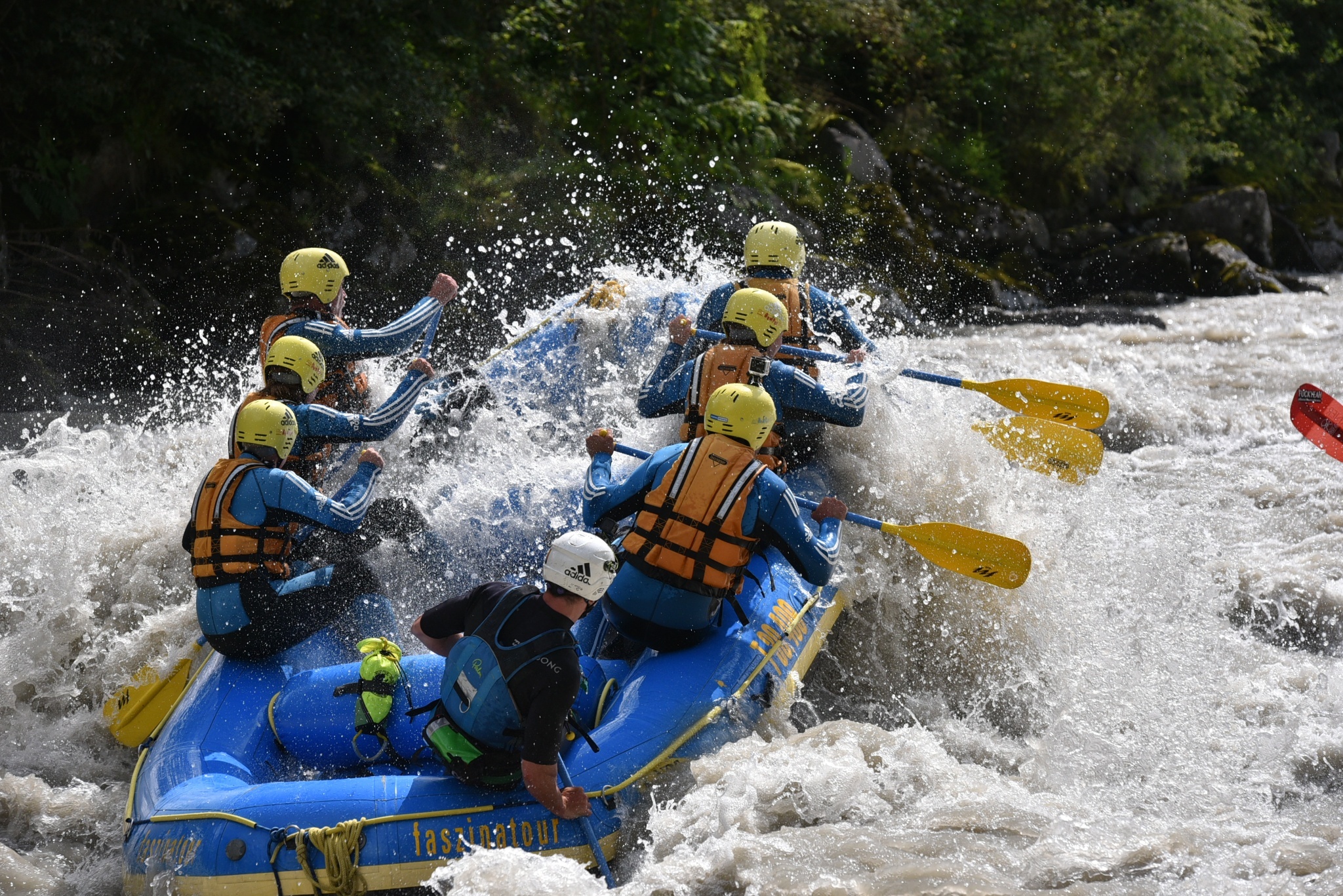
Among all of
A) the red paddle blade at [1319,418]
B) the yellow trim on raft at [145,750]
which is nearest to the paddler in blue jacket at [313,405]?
the yellow trim on raft at [145,750]

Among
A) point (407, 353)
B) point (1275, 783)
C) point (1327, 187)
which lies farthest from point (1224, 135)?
point (1275, 783)

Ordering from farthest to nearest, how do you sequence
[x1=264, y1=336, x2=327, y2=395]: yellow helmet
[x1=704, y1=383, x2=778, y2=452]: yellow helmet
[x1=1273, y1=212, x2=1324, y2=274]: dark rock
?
[x1=1273, y1=212, x2=1324, y2=274]: dark rock → [x1=264, y1=336, x2=327, y2=395]: yellow helmet → [x1=704, y1=383, x2=778, y2=452]: yellow helmet

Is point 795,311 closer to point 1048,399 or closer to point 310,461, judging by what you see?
point 1048,399

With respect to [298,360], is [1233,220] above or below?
below

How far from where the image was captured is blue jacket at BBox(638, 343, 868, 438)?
5.53m

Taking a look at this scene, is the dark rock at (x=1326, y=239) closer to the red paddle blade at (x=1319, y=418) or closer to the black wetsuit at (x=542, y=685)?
the red paddle blade at (x=1319, y=418)

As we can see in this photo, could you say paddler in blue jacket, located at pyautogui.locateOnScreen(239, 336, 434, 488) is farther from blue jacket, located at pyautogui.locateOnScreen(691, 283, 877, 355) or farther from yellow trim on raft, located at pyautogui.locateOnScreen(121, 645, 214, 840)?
blue jacket, located at pyautogui.locateOnScreen(691, 283, 877, 355)

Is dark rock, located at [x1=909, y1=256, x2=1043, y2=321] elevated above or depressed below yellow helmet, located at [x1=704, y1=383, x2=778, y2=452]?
below

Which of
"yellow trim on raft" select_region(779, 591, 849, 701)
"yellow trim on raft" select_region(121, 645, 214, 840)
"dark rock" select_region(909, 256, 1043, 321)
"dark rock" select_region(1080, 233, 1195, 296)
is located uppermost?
"yellow trim on raft" select_region(121, 645, 214, 840)

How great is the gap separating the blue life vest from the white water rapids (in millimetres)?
375

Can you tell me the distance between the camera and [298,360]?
209 inches

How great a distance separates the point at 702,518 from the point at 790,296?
216 cm

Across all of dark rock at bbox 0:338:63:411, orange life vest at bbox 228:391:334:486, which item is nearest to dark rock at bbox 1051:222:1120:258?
dark rock at bbox 0:338:63:411

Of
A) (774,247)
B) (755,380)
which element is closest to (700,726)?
(755,380)
